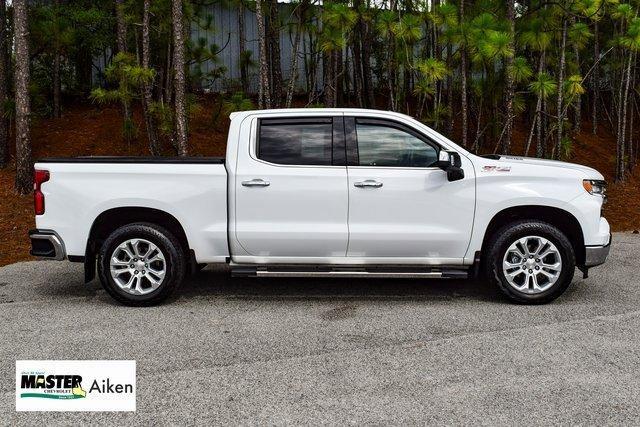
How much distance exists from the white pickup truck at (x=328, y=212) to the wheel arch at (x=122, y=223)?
40 mm

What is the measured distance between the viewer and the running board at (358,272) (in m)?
5.81

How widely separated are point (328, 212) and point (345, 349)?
5.09 feet

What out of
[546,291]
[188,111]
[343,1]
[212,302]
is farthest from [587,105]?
[212,302]

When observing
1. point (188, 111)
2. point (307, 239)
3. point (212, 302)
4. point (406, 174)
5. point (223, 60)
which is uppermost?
point (223, 60)

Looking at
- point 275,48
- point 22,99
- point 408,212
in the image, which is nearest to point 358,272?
point 408,212

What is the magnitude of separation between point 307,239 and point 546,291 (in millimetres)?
2386

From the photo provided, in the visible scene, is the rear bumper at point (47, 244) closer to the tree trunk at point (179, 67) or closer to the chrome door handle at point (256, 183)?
the chrome door handle at point (256, 183)

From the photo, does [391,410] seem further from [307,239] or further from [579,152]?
[579,152]

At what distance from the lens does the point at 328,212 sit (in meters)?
5.87

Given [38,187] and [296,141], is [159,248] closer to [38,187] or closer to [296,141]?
[38,187]

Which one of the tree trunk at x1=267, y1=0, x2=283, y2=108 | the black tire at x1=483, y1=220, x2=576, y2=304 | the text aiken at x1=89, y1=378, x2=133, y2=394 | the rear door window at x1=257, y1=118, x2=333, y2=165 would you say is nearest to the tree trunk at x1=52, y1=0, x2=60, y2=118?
the tree trunk at x1=267, y1=0, x2=283, y2=108

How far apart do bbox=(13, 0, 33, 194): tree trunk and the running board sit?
27.0 ft

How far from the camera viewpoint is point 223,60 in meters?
18.7

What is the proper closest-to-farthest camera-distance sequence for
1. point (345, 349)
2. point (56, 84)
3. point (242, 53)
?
point (345, 349) < point (56, 84) < point (242, 53)
